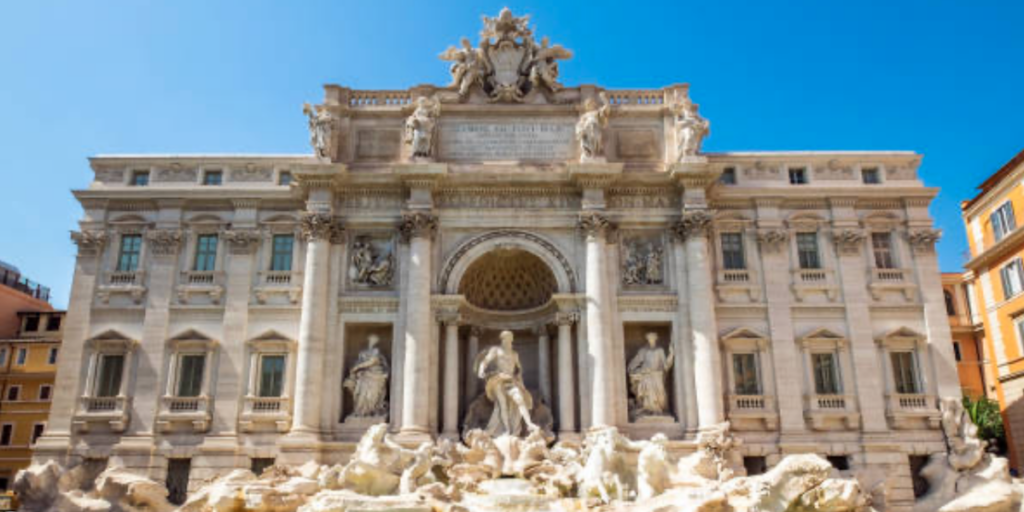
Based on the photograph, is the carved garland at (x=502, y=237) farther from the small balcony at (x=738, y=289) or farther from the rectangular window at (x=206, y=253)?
the rectangular window at (x=206, y=253)

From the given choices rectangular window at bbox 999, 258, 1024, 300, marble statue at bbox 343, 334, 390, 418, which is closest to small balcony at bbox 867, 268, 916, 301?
rectangular window at bbox 999, 258, 1024, 300

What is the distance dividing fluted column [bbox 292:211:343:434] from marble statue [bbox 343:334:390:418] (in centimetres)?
114

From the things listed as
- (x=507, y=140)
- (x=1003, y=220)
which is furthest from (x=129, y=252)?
(x=1003, y=220)

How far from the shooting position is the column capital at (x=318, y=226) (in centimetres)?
2623

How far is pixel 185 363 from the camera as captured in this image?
2631cm

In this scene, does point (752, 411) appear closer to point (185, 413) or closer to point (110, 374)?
point (185, 413)

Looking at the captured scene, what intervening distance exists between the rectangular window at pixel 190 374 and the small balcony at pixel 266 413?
195 cm

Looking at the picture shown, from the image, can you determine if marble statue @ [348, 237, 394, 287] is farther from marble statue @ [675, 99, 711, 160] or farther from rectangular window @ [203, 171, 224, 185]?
marble statue @ [675, 99, 711, 160]

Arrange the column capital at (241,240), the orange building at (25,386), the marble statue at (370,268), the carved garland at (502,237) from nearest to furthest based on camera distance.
Answer: the carved garland at (502,237), the marble statue at (370,268), the column capital at (241,240), the orange building at (25,386)

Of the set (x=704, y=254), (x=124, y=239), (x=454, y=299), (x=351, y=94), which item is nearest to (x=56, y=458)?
(x=124, y=239)

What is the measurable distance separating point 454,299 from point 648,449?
8.95 metres

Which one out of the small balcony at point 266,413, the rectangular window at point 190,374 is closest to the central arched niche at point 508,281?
the small balcony at point 266,413

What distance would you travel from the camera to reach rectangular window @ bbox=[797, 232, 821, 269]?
1095 inches

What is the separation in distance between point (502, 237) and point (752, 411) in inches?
418
